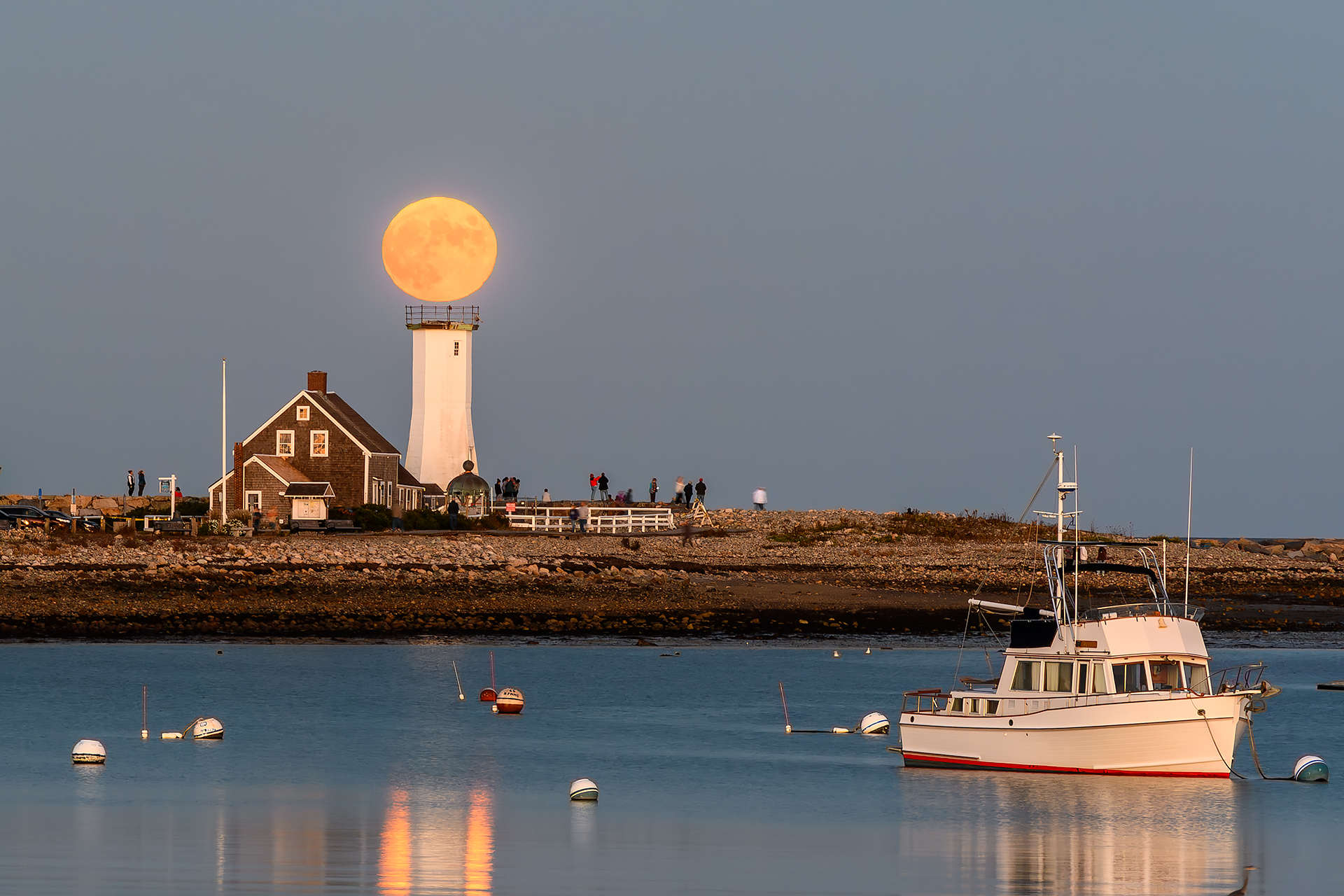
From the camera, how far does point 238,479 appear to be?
2768 inches

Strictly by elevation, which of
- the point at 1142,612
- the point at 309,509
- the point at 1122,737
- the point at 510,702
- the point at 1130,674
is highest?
the point at 309,509

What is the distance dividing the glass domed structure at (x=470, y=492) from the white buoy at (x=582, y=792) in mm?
48873

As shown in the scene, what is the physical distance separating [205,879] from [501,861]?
3801 mm

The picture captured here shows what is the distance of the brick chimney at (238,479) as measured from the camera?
70.1 metres

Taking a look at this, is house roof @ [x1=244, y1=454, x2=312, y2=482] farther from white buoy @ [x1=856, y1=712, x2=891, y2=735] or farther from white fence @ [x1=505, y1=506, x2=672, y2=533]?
white buoy @ [x1=856, y1=712, x2=891, y2=735]

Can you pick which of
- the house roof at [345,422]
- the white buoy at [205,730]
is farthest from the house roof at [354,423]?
the white buoy at [205,730]

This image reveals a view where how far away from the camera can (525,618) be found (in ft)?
171

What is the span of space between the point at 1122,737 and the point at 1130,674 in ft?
3.44

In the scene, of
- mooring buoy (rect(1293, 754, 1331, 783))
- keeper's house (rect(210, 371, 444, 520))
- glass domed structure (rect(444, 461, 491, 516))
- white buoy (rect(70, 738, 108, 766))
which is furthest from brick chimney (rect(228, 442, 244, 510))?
mooring buoy (rect(1293, 754, 1331, 783))

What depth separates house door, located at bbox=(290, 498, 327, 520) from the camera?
68875mm

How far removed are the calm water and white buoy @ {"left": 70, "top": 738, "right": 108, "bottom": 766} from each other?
1.71 ft

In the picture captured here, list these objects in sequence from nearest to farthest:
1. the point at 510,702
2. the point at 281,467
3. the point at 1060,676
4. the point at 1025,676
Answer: the point at 1060,676, the point at 1025,676, the point at 510,702, the point at 281,467

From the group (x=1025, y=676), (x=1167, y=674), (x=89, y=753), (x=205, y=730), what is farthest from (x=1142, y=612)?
(x=89, y=753)

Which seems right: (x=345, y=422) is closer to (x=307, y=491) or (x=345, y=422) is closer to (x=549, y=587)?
(x=307, y=491)
